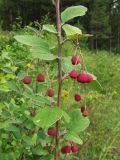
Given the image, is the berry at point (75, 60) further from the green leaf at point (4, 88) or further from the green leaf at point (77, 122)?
the green leaf at point (4, 88)

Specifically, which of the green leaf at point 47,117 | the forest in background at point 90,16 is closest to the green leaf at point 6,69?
the green leaf at point 47,117

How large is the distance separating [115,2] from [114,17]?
2122 mm

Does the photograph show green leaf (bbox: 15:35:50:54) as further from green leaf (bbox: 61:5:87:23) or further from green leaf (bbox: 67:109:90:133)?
green leaf (bbox: 67:109:90:133)

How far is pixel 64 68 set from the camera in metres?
2.33

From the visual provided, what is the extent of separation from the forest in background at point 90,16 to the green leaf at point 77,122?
34.9 m

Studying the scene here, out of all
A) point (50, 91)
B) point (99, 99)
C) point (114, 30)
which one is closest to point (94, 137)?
point (99, 99)

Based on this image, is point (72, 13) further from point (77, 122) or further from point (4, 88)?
point (4, 88)

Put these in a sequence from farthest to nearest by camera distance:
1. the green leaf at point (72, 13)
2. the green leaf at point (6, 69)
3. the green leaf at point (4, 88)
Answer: the green leaf at point (4, 88)
the green leaf at point (6, 69)
the green leaf at point (72, 13)

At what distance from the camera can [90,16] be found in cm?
3975

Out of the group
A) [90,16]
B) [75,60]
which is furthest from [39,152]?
[90,16]

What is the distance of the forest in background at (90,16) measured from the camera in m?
39.5

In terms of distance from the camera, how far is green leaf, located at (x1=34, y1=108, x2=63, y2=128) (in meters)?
2.10

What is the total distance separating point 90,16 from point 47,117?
38.1 metres

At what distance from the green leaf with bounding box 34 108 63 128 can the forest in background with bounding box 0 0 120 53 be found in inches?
1388
